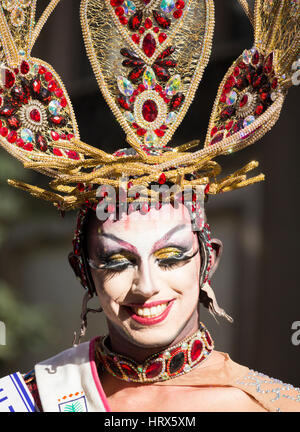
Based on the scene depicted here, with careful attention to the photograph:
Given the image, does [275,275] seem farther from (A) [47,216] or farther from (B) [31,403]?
(B) [31,403]

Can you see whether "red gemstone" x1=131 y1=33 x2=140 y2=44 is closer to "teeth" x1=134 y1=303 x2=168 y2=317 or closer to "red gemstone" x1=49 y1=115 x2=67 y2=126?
"red gemstone" x1=49 y1=115 x2=67 y2=126

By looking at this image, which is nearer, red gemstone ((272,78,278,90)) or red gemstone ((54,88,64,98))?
red gemstone ((272,78,278,90))

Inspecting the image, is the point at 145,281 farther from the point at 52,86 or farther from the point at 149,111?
the point at 52,86

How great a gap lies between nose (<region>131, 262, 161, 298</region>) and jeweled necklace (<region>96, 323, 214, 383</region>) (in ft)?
0.89

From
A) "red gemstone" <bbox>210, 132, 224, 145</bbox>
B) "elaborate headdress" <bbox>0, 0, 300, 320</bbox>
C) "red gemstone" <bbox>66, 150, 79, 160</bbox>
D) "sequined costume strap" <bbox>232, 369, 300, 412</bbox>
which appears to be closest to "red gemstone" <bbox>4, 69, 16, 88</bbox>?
"elaborate headdress" <bbox>0, 0, 300, 320</bbox>

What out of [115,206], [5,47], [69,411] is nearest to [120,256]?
[115,206]

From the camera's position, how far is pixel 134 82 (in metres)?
3.00

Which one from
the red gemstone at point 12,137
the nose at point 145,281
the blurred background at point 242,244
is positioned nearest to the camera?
the nose at point 145,281

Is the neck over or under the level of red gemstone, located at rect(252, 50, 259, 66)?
under

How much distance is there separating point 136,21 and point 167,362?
51.0 inches

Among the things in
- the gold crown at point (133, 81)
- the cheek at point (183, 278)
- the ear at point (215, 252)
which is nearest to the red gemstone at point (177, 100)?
the gold crown at point (133, 81)

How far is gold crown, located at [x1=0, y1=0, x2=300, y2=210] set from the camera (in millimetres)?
2797

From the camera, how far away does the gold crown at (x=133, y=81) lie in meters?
2.80

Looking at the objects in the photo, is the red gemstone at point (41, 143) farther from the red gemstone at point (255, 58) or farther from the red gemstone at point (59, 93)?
the red gemstone at point (255, 58)
